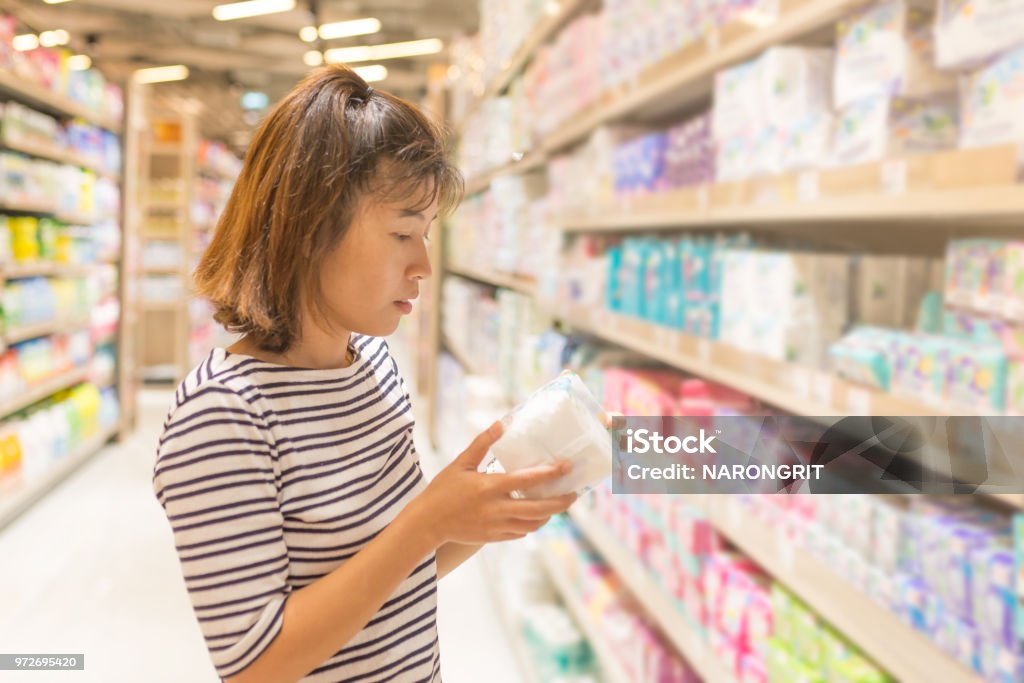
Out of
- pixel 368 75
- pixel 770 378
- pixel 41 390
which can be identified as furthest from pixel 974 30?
pixel 41 390

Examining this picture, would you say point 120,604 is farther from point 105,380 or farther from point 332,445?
point 105,380

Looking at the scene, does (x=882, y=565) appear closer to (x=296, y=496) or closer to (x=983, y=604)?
(x=983, y=604)

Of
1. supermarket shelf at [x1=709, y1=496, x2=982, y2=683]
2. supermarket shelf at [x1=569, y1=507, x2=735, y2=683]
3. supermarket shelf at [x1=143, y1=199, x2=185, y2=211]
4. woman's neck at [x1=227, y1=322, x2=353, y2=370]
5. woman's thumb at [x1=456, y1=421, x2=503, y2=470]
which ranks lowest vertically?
supermarket shelf at [x1=569, y1=507, x2=735, y2=683]

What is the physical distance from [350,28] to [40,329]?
2.98 metres

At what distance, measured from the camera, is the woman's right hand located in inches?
28.4

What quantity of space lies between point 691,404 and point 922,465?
0.82 m

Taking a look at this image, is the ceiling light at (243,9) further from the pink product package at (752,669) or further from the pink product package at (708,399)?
the pink product package at (752,669)

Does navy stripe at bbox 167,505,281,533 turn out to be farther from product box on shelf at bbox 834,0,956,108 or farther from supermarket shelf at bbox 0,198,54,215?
supermarket shelf at bbox 0,198,54,215

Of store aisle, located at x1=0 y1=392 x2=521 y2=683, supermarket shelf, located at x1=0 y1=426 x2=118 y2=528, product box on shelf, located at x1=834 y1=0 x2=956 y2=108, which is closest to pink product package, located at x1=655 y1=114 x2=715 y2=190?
product box on shelf, located at x1=834 y1=0 x2=956 y2=108

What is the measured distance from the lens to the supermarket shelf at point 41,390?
4.04m

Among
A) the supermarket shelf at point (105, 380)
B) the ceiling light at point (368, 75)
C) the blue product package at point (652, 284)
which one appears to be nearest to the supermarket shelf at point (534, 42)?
the blue product package at point (652, 284)

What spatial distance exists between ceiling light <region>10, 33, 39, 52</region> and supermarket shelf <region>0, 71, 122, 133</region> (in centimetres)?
13

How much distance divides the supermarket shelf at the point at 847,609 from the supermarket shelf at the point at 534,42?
→ 1665 mm

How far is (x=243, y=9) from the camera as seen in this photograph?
5.46 feet
